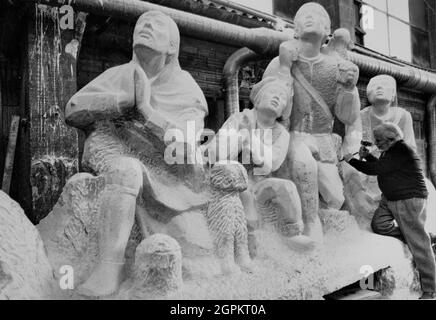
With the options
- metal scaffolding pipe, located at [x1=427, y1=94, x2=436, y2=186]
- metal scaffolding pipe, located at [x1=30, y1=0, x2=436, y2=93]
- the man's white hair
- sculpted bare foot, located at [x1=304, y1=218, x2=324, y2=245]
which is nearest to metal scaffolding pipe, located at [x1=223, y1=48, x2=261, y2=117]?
metal scaffolding pipe, located at [x1=30, y1=0, x2=436, y2=93]

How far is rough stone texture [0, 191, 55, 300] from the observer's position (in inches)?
102

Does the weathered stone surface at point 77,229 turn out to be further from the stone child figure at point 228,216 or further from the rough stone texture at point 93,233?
the stone child figure at point 228,216

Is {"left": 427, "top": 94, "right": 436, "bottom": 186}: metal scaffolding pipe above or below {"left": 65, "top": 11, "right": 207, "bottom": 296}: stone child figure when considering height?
above

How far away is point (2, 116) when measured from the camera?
6.15 metres

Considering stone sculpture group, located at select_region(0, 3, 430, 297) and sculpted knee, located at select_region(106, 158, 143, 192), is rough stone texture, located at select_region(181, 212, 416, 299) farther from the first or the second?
sculpted knee, located at select_region(106, 158, 143, 192)

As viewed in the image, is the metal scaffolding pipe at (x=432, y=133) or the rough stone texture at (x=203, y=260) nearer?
the rough stone texture at (x=203, y=260)

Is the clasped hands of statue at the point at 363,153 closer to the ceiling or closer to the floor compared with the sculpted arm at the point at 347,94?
closer to the floor

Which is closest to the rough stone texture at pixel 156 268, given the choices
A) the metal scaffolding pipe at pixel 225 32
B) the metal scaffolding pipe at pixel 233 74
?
the metal scaffolding pipe at pixel 225 32

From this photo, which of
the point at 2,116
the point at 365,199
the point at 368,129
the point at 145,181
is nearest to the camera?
the point at 145,181

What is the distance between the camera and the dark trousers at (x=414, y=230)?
13.4ft

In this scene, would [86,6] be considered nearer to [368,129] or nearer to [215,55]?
[215,55]

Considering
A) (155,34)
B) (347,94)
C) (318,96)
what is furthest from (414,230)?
(155,34)

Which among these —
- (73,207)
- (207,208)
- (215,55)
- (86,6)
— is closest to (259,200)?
(207,208)

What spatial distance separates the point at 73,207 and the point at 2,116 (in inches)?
140
